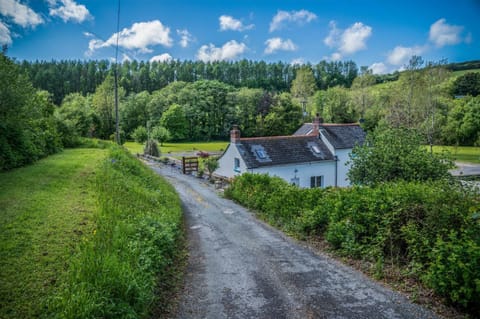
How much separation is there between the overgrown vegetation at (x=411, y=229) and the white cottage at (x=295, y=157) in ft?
45.3

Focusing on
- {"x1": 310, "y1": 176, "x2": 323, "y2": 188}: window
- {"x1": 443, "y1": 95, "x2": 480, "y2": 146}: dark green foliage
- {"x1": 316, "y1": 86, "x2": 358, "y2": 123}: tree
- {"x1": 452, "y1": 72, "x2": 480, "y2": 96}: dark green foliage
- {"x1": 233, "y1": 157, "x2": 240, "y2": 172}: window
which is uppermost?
{"x1": 452, "y1": 72, "x2": 480, "y2": 96}: dark green foliage

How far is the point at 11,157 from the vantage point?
48.0ft

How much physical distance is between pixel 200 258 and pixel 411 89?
140ft

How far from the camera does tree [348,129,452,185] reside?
42.9 ft

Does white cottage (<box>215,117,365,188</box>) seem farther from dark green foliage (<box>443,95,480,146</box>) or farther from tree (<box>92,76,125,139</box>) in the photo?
tree (<box>92,76,125,139</box>)

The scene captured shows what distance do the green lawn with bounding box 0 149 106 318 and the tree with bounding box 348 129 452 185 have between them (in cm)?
1059

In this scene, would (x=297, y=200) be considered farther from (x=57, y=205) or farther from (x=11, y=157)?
(x=11, y=157)

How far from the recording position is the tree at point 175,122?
63.0 meters

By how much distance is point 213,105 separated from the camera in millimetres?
70062

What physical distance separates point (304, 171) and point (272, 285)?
64.4 ft

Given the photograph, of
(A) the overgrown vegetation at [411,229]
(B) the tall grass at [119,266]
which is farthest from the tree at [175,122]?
(A) the overgrown vegetation at [411,229]

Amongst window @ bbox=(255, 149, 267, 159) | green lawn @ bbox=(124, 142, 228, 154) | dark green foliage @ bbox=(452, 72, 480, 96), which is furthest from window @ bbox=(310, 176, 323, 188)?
dark green foliage @ bbox=(452, 72, 480, 96)

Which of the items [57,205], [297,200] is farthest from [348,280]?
[57,205]

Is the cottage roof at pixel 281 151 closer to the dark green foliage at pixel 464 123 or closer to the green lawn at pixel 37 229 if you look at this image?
the green lawn at pixel 37 229
